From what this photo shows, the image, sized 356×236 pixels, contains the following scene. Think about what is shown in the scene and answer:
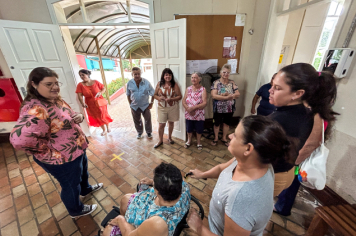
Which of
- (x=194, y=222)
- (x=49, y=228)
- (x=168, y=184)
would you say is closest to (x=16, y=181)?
(x=49, y=228)

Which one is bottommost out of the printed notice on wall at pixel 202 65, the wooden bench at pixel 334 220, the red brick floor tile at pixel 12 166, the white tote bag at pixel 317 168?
the red brick floor tile at pixel 12 166

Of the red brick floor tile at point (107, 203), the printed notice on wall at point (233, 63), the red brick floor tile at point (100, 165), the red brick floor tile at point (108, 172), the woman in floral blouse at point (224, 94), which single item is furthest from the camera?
the printed notice on wall at point (233, 63)

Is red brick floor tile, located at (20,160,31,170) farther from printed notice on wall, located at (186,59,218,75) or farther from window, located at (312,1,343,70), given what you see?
window, located at (312,1,343,70)

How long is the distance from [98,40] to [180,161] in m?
7.14

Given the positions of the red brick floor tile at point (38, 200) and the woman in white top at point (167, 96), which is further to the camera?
the woman in white top at point (167, 96)

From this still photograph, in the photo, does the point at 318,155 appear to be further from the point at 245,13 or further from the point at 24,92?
the point at 24,92

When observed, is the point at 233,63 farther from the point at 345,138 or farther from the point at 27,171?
the point at 27,171

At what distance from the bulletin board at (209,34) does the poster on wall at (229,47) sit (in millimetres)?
67

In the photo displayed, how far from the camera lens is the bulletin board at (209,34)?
10.7 feet

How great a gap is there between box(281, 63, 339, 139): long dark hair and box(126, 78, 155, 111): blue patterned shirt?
2672 mm

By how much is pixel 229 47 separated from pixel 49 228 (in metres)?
4.52

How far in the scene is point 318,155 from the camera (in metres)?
1.23

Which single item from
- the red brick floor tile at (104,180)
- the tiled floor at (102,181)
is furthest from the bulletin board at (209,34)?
the red brick floor tile at (104,180)

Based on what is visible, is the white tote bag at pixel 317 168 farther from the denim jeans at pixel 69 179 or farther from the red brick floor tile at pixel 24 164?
the red brick floor tile at pixel 24 164
